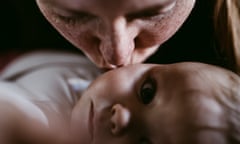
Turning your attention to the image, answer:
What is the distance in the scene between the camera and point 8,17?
868mm

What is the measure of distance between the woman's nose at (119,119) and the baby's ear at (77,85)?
0.25m

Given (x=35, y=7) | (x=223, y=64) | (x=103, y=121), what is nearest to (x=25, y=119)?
(x=103, y=121)

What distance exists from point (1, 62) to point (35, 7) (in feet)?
0.37

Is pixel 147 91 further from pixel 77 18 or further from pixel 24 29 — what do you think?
pixel 24 29

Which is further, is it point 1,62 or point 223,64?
point 1,62

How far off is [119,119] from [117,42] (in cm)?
9

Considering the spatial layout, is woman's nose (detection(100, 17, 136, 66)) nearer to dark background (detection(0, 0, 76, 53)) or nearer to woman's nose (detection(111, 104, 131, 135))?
woman's nose (detection(111, 104, 131, 135))

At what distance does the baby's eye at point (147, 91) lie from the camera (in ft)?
1.71

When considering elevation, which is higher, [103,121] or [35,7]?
[35,7]

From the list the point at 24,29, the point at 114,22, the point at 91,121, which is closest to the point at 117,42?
the point at 114,22

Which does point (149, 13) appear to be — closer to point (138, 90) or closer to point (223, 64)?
point (138, 90)

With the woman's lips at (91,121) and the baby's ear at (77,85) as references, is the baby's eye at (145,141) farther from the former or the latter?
the baby's ear at (77,85)

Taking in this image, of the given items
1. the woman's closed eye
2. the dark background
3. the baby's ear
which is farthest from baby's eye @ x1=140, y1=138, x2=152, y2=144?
the dark background

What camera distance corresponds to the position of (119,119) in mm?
493
